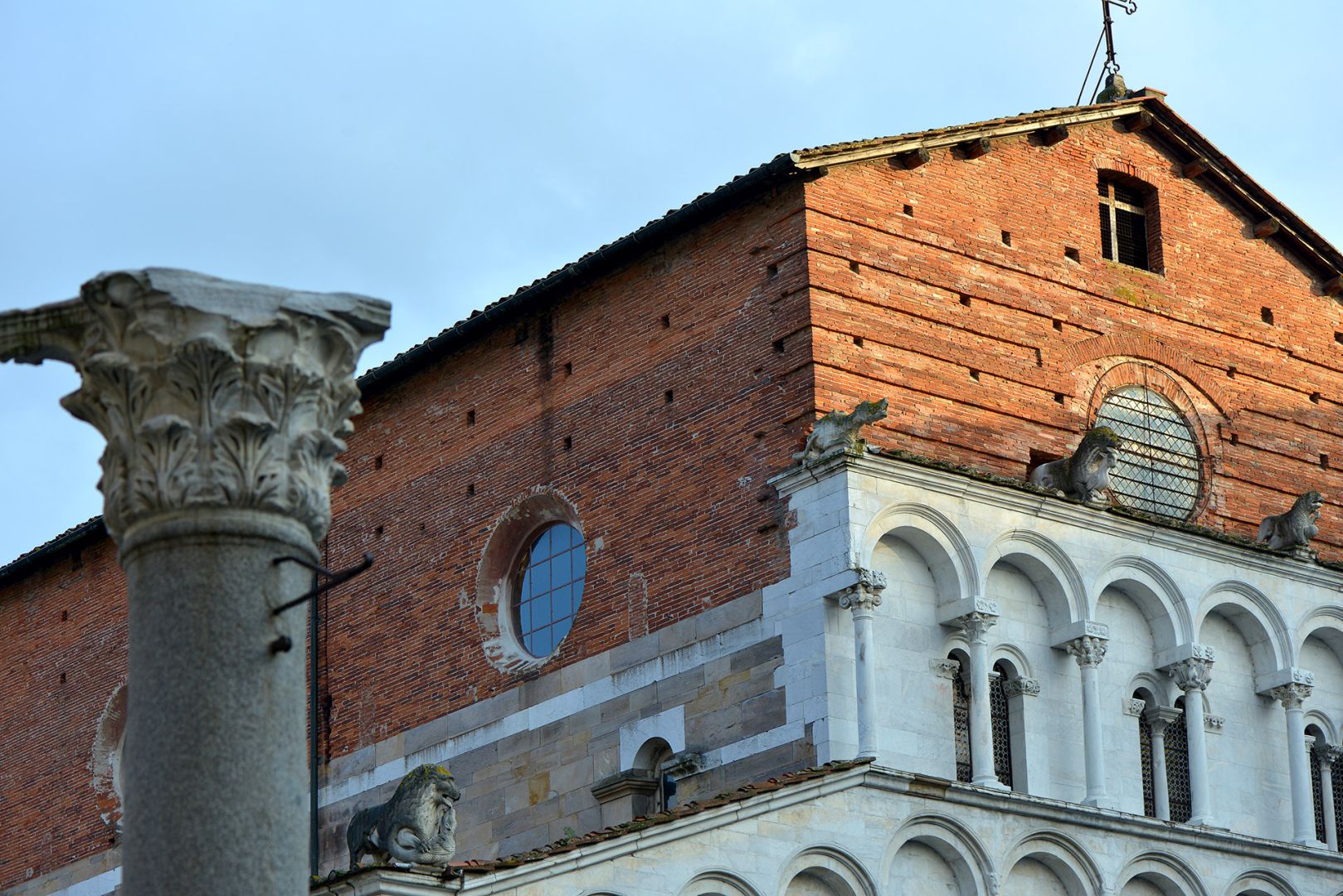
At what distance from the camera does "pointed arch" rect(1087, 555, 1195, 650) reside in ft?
70.4

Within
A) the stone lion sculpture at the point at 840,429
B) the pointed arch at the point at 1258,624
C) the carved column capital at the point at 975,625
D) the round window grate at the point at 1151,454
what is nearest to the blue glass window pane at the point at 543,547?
the stone lion sculpture at the point at 840,429

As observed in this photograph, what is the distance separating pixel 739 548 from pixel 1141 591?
11.7 ft

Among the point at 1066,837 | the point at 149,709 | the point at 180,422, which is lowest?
the point at 149,709

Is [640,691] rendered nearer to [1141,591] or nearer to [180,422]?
[1141,591]

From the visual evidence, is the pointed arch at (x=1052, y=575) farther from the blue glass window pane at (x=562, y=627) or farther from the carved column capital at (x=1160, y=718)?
the blue glass window pane at (x=562, y=627)

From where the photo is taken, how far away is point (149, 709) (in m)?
7.79

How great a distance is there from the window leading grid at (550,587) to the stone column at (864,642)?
134 inches

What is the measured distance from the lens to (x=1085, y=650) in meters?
20.9

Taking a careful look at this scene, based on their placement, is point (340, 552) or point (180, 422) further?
point (340, 552)

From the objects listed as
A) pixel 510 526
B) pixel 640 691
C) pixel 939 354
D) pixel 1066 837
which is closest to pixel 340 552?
pixel 510 526

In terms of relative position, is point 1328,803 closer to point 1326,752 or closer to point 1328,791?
point 1328,791

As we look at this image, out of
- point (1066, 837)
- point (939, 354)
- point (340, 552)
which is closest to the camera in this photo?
point (1066, 837)

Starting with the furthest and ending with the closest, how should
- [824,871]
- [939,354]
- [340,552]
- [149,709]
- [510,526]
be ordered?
[340,552] < [510,526] < [939,354] < [824,871] < [149,709]

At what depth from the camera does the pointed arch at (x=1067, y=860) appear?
65.1 ft
